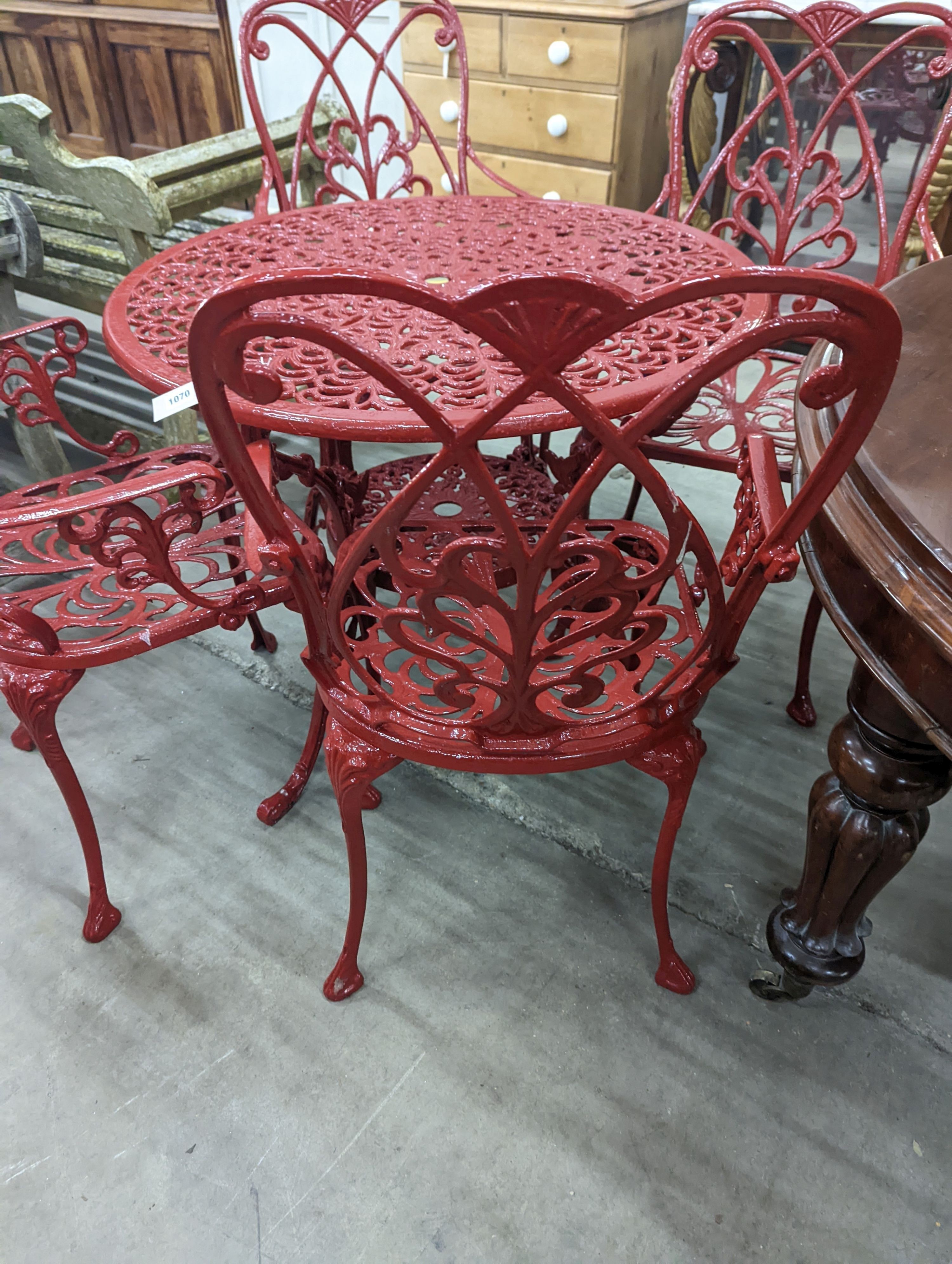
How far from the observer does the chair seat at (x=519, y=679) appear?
837 mm

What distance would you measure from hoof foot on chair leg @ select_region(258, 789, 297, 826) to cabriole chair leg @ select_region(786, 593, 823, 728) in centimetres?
106

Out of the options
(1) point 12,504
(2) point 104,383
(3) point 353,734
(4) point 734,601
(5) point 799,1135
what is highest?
(4) point 734,601

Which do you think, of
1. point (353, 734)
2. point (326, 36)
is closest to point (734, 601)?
point (353, 734)

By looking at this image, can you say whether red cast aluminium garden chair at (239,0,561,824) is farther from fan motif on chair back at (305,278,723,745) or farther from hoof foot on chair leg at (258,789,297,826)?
fan motif on chair back at (305,278,723,745)

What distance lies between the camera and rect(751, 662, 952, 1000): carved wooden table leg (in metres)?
0.85

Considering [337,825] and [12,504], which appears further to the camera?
[337,825]

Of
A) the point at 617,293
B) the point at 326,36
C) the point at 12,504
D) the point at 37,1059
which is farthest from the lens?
the point at 326,36

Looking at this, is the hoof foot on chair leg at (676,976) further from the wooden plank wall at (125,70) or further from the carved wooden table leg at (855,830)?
the wooden plank wall at (125,70)

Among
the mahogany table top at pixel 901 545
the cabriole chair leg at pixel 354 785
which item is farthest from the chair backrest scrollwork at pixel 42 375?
the mahogany table top at pixel 901 545

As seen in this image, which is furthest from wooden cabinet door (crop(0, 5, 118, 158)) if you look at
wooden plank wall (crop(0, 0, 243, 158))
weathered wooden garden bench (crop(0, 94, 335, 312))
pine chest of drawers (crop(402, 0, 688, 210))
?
pine chest of drawers (crop(402, 0, 688, 210))

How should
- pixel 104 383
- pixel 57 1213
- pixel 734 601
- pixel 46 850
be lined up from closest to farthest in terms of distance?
1. pixel 734 601
2. pixel 57 1213
3. pixel 46 850
4. pixel 104 383

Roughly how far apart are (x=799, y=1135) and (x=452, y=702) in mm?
780

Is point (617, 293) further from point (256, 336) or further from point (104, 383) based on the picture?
point (104, 383)

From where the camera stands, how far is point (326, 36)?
150 inches
